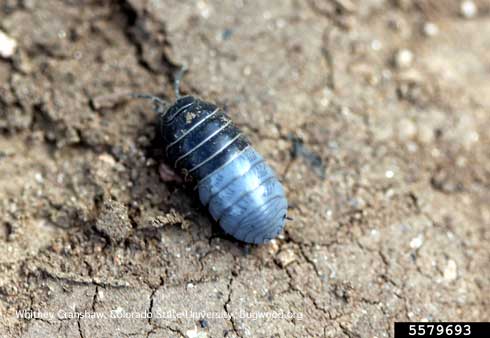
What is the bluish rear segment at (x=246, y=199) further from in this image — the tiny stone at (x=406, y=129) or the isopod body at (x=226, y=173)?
the tiny stone at (x=406, y=129)

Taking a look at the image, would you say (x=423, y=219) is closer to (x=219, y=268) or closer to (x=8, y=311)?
(x=219, y=268)

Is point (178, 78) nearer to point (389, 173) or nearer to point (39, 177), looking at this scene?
point (39, 177)

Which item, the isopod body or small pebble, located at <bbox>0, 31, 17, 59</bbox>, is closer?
the isopod body

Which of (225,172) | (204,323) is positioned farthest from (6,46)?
(204,323)

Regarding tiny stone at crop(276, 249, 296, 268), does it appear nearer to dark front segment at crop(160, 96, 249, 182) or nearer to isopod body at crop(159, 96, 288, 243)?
isopod body at crop(159, 96, 288, 243)

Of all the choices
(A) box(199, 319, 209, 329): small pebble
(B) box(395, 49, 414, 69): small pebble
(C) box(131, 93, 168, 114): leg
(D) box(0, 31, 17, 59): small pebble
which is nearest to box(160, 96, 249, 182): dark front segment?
(C) box(131, 93, 168, 114): leg

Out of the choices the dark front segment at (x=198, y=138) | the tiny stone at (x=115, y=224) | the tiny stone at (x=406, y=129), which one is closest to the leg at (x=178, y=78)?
the dark front segment at (x=198, y=138)

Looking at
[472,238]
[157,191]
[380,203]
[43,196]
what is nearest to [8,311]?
[43,196]
